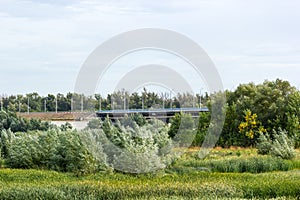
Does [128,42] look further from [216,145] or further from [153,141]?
[216,145]

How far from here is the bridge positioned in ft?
64.5

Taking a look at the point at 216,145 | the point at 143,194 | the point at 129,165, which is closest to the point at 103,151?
the point at 129,165

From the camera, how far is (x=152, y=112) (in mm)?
23312

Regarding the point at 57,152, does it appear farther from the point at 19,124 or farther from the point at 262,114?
the point at 262,114

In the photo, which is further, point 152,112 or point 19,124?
point 19,124

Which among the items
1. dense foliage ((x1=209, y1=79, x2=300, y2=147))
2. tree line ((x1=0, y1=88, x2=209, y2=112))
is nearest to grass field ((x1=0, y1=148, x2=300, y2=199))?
tree line ((x1=0, y1=88, x2=209, y2=112))

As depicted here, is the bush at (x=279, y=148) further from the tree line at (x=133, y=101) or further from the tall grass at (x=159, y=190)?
the tall grass at (x=159, y=190)

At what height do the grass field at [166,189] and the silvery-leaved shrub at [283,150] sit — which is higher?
the silvery-leaved shrub at [283,150]

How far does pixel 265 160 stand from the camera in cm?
1728

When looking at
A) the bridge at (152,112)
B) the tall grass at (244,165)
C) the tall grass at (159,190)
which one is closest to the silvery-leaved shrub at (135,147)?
the tall grass at (244,165)

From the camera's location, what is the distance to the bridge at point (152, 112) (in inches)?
774

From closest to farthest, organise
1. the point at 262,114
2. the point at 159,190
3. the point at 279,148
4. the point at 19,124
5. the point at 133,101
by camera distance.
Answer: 1. the point at 159,190
2. the point at 279,148
3. the point at 133,101
4. the point at 19,124
5. the point at 262,114

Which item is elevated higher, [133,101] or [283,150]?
[133,101]

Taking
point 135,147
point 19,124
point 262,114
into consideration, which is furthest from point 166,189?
point 262,114
